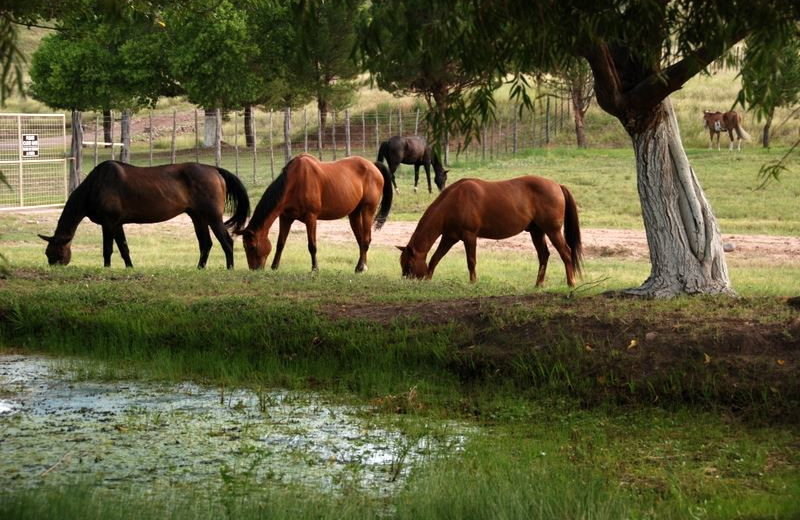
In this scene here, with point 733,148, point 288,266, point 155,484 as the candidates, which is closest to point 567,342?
point 155,484

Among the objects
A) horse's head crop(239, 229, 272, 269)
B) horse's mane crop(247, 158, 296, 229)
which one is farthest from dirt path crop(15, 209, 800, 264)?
horse's head crop(239, 229, 272, 269)

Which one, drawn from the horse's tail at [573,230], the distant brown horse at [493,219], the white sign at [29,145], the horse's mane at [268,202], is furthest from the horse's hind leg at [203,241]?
the white sign at [29,145]

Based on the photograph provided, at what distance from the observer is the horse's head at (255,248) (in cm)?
1505

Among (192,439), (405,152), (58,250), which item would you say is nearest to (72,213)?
(58,250)

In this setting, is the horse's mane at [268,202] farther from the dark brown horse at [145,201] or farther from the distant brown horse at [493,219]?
the distant brown horse at [493,219]

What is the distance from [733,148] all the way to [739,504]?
115 feet

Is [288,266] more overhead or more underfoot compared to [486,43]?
more underfoot

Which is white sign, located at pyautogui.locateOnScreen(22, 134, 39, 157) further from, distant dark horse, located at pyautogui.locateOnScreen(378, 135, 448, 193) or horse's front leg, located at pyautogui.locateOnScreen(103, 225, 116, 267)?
horse's front leg, located at pyautogui.locateOnScreen(103, 225, 116, 267)

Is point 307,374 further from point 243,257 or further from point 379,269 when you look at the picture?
point 243,257

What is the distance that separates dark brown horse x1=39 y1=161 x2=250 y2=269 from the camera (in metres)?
15.1

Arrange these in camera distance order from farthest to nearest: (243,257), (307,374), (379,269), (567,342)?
(243,257) → (379,269) → (307,374) → (567,342)

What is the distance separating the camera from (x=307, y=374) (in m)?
9.65

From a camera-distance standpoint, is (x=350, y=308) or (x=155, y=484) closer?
(x=155, y=484)

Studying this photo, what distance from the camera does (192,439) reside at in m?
7.46
